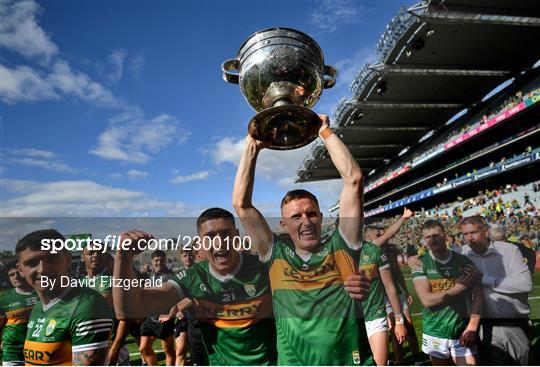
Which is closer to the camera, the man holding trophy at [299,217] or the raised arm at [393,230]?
the man holding trophy at [299,217]

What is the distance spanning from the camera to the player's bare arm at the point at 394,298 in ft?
9.61

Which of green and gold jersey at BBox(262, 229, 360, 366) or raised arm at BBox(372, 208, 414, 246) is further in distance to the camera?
raised arm at BBox(372, 208, 414, 246)

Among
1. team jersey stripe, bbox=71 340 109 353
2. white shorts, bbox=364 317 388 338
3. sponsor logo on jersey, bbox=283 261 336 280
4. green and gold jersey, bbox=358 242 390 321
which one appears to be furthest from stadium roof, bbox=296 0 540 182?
team jersey stripe, bbox=71 340 109 353

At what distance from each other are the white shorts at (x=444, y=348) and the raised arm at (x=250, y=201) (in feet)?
6.59

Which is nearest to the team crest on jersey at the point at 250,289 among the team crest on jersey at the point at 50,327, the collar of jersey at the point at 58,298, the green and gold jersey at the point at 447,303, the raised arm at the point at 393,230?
the raised arm at the point at 393,230

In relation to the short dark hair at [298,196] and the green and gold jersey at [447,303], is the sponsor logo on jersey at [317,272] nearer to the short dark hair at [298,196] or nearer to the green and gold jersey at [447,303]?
the short dark hair at [298,196]

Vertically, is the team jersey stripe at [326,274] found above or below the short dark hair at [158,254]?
below

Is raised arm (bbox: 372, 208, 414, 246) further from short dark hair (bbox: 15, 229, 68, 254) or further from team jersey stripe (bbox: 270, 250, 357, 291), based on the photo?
short dark hair (bbox: 15, 229, 68, 254)

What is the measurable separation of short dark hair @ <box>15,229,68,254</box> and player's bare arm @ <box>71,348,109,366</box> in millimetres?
778

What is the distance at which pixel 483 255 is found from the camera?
10.4ft

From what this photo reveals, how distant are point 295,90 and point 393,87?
25.9 metres

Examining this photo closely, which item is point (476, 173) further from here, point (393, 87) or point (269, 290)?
point (269, 290)

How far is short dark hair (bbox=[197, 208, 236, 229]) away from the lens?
274 centimetres

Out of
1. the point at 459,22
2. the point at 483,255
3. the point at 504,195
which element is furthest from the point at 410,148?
the point at 483,255
